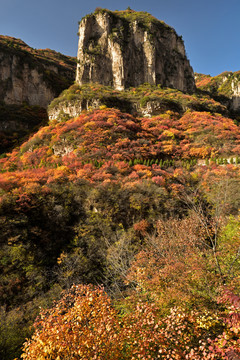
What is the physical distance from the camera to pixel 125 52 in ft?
174

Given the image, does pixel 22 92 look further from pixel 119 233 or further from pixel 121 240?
pixel 121 240

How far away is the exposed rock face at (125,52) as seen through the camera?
52125mm

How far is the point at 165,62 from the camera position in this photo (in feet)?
194

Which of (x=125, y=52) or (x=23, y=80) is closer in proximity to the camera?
(x=23, y=80)

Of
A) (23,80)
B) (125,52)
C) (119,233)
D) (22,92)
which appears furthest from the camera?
(125,52)

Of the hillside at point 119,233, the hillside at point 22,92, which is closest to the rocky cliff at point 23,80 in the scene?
the hillside at point 22,92

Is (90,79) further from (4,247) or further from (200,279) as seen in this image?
(200,279)

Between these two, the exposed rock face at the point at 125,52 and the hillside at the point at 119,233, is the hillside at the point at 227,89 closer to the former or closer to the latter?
the exposed rock face at the point at 125,52

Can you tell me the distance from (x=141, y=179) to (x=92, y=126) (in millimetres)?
15435

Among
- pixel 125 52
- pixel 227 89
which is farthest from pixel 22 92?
pixel 227 89

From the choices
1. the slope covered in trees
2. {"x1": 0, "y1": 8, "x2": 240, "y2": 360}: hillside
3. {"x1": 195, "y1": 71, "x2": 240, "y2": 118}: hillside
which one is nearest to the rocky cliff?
{"x1": 0, "y1": 8, "x2": 240, "y2": 360}: hillside

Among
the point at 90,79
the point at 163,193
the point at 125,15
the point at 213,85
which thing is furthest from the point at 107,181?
the point at 213,85

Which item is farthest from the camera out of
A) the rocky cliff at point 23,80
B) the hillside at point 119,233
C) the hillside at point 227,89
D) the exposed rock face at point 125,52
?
the hillside at point 227,89

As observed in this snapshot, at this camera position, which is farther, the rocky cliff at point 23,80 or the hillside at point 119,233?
the rocky cliff at point 23,80
